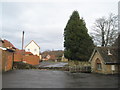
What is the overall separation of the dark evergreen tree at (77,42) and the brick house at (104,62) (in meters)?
9.28

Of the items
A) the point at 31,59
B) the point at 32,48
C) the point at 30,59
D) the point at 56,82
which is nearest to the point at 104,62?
the point at 56,82

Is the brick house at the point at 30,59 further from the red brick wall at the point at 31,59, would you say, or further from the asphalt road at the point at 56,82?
the asphalt road at the point at 56,82

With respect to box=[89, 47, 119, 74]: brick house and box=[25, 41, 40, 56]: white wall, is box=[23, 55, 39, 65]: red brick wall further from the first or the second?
box=[25, 41, 40, 56]: white wall

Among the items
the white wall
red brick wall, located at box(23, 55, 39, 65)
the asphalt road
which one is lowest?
the asphalt road

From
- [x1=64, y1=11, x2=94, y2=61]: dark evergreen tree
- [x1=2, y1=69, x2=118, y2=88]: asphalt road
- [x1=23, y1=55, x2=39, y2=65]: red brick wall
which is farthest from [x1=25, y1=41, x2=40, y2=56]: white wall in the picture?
[x1=2, y1=69, x2=118, y2=88]: asphalt road

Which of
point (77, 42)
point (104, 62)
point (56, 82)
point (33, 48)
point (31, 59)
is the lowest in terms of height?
point (56, 82)

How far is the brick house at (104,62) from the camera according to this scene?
22325mm

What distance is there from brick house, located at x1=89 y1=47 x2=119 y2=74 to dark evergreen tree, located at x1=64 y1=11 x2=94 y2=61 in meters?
9.28

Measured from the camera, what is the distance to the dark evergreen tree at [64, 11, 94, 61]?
35500mm

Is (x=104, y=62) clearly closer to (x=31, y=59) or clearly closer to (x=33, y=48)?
(x=31, y=59)

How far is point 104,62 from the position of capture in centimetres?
2222

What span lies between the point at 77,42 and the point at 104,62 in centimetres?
1454

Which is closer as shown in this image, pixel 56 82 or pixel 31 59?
pixel 56 82

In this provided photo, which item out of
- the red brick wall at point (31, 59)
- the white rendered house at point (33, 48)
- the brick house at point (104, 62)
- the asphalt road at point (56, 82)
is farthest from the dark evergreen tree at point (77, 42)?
the white rendered house at point (33, 48)
